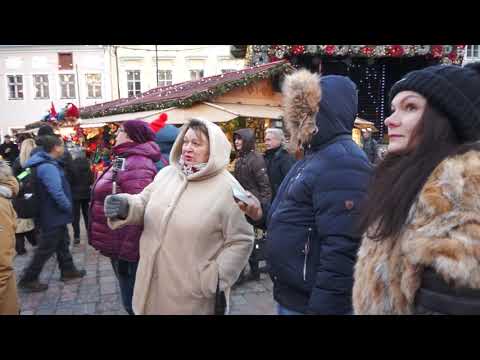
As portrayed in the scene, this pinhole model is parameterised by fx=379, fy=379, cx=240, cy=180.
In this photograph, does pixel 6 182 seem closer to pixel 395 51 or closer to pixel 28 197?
pixel 28 197

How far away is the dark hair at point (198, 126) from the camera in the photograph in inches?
100.0

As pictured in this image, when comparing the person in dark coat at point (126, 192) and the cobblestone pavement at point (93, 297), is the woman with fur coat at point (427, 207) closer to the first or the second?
the person in dark coat at point (126, 192)

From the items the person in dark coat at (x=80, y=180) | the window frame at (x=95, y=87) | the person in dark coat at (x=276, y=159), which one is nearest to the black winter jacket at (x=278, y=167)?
the person in dark coat at (x=276, y=159)

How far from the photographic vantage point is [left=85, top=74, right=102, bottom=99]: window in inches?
1051

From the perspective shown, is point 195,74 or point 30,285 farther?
point 195,74

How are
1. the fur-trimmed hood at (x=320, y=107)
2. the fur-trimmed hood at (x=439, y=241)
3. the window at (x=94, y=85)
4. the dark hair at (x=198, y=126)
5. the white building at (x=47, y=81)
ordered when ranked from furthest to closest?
1. the window at (x=94, y=85)
2. the white building at (x=47, y=81)
3. the dark hair at (x=198, y=126)
4. the fur-trimmed hood at (x=320, y=107)
5. the fur-trimmed hood at (x=439, y=241)

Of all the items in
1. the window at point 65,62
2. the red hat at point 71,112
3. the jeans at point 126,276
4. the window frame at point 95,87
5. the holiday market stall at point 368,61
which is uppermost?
the window at point 65,62

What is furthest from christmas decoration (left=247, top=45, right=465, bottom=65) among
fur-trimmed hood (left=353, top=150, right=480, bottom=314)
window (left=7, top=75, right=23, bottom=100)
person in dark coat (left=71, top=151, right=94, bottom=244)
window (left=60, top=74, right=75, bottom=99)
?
window (left=7, top=75, right=23, bottom=100)

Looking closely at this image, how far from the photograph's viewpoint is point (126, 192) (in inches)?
122

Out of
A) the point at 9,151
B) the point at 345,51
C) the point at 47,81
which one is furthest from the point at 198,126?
the point at 47,81

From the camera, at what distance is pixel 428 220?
115 cm

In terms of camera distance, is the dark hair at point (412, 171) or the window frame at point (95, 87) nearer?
the dark hair at point (412, 171)

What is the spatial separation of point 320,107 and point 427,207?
0.94m
